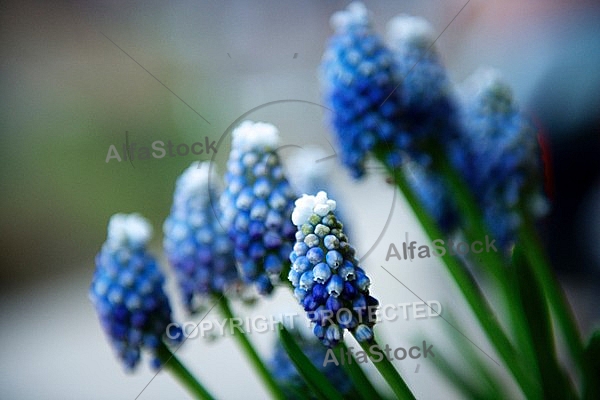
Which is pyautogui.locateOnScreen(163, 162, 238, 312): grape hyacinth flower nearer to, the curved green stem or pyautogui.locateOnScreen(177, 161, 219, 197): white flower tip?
pyautogui.locateOnScreen(177, 161, 219, 197): white flower tip

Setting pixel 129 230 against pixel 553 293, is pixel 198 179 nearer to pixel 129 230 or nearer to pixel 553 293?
pixel 129 230

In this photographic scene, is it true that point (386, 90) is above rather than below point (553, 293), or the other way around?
above

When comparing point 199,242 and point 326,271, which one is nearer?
point 326,271

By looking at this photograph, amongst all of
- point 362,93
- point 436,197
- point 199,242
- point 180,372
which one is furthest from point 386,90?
point 180,372

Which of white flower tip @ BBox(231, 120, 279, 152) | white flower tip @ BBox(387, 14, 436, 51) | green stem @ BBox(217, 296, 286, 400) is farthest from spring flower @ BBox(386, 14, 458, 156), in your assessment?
green stem @ BBox(217, 296, 286, 400)

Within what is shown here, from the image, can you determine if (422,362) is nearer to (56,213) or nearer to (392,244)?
(392,244)

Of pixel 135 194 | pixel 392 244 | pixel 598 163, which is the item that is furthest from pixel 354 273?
pixel 598 163

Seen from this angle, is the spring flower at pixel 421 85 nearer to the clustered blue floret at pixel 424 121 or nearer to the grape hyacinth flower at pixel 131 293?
the clustered blue floret at pixel 424 121
